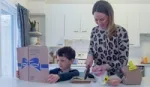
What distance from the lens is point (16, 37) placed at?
4516 mm

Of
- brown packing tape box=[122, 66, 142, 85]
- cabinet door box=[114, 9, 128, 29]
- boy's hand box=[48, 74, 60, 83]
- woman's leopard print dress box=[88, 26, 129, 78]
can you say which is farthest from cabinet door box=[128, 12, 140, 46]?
boy's hand box=[48, 74, 60, 83]

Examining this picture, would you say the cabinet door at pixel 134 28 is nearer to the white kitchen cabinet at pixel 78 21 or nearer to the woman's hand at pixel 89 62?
the white kitchen cabinet at pixel 78 21

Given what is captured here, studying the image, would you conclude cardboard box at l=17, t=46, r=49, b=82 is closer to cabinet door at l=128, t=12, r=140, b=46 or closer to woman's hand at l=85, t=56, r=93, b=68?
woman's hand at l=85, t=56, r=93, b=68

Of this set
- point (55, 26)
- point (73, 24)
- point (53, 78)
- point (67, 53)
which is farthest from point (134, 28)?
point (53, 78)

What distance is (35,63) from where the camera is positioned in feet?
4.69

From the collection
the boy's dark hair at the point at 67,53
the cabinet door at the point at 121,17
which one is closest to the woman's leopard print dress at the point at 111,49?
the boy's dark hair at the point at 67,53

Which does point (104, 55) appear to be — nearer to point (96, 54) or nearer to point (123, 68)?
point (96, 54)

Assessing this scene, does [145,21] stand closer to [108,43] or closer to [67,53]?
[67,53]

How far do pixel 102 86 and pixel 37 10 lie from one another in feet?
13.2

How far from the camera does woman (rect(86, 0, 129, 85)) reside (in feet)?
5.08

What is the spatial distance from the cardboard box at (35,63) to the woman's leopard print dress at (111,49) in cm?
45

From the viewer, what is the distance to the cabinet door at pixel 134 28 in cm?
508

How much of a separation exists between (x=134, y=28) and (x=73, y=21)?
53.5 inches

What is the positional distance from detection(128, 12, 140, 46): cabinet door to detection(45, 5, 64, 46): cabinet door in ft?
4.95
